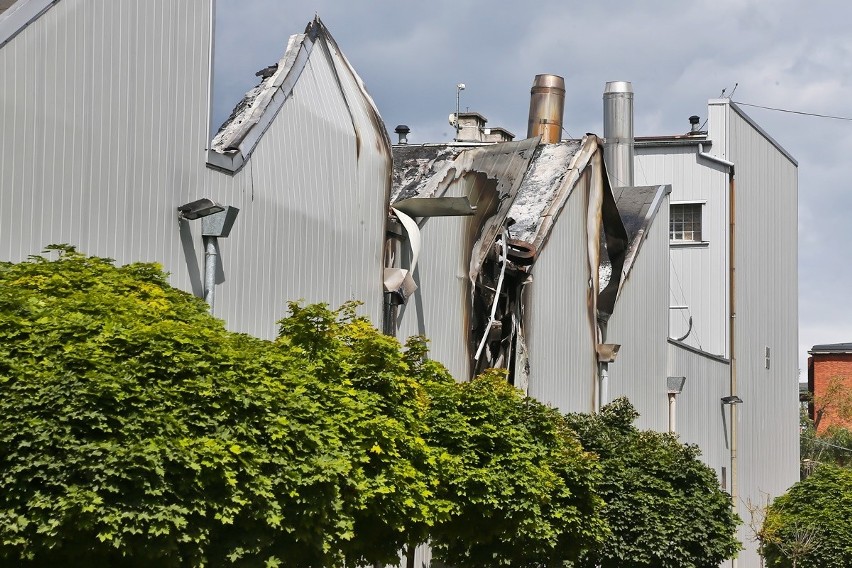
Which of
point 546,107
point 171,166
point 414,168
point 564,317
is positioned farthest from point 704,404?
point 171,166

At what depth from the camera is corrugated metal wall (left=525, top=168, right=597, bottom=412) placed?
2355 centimetres

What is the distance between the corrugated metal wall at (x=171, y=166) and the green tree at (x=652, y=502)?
511 cm

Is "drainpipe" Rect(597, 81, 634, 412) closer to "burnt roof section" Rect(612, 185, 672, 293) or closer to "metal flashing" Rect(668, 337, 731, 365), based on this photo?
"burnt roof section" Rect(612, 185, 672, 293)

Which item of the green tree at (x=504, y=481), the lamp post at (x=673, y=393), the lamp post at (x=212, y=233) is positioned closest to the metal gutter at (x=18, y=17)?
the lamp post at (x=212, y=233)

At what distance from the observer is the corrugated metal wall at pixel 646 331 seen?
29.3 metres

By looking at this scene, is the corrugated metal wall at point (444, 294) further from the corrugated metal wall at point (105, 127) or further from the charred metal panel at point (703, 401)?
the charred metal panel at point (703, 401)

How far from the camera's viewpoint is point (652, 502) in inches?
817

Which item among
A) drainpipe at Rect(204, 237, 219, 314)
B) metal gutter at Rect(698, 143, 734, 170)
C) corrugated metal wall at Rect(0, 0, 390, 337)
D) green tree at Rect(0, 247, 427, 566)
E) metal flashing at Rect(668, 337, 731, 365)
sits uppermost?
metal gutter at Rect(698, 143, 734, 170)

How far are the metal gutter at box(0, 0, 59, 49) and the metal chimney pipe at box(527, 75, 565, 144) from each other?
20305 millimetres

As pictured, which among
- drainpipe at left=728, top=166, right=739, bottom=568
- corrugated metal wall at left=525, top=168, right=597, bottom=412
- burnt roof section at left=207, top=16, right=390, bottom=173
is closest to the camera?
burnt roof section at left=207, top=16, right=390, bottom=173

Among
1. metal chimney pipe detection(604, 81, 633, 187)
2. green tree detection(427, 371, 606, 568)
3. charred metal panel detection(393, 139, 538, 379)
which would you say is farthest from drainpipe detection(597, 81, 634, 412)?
green tree detection(427, 371, 606, 568)

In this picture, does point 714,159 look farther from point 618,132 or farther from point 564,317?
point 564,317

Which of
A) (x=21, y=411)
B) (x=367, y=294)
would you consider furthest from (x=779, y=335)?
Result: (x=21, y=411)

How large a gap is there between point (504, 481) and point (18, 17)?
706 centimetres
